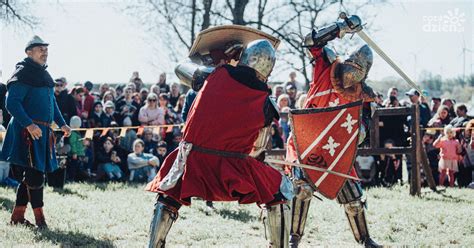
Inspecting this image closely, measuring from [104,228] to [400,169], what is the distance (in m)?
5.50

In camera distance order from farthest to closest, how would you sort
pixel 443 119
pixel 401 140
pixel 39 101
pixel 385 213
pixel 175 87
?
pixel 175 87 → pixel 443 119 → pixel 401 140 → pixel 385 213 → pixel 39 101

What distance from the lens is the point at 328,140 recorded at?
14.1 feet

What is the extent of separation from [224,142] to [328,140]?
3.92ft

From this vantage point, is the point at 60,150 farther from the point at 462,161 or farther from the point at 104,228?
the point at 462,161

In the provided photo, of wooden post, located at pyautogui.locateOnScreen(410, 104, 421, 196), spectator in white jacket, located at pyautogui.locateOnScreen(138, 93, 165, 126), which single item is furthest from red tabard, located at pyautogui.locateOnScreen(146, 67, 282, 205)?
A: spectator in white jacket, located at pyautogui.locateOnScreen(138, 93, 165, 126)

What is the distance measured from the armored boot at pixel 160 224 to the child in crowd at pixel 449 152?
6.36m

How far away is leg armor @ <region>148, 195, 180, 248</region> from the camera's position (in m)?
3.28

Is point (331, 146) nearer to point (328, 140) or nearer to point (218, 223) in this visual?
point (328, 140)

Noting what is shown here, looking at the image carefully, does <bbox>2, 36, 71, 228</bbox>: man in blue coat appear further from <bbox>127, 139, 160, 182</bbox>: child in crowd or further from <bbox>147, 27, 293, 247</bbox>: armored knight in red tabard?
<bbox>127, 139, 160, 182</bbox>: child in crowd

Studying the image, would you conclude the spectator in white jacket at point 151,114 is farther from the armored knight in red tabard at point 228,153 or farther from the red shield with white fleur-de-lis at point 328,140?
the armored knight in red tabard at point 228,153

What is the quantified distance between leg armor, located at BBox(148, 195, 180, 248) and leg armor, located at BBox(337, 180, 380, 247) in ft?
5.27

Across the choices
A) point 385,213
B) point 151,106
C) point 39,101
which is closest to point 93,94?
point 151,106

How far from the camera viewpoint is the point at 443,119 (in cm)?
948

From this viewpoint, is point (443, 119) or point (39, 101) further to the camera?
point (443, 119)
